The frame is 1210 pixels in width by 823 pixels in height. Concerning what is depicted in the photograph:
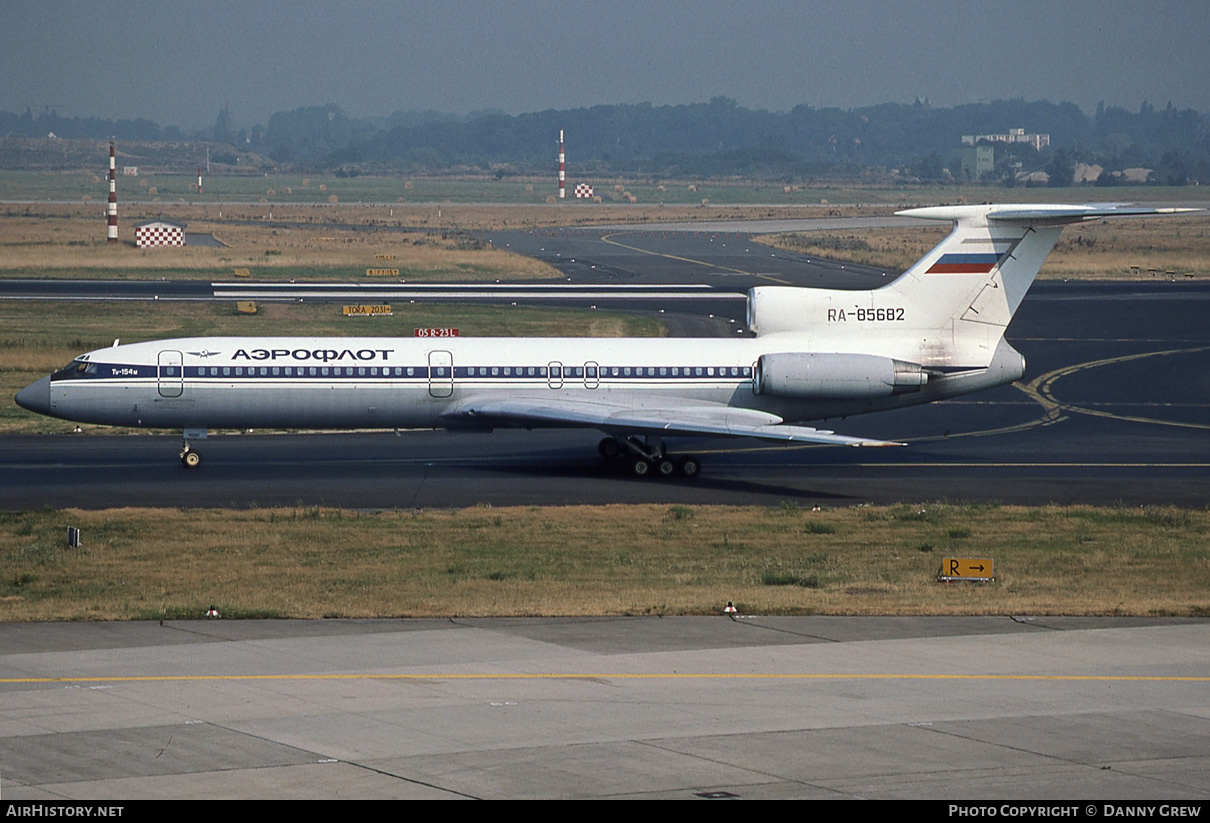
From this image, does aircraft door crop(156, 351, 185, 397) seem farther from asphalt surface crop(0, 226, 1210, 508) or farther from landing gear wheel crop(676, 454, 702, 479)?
landing gear wheel crop(676, 454, 702, 479)

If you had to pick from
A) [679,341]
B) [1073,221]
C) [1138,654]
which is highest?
[1073,221]

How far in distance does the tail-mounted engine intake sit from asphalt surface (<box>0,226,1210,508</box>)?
2.23m

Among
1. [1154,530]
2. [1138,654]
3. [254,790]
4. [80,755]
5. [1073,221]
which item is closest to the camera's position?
[254,790]

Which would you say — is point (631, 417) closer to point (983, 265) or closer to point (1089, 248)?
point (983, 265)

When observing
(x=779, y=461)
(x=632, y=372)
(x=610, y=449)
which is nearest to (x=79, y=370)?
(x=610, y=449)

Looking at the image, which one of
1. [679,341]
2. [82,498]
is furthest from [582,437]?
[82,498]

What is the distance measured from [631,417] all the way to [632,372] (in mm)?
1908

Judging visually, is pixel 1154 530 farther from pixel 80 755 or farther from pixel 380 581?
pixel 80 755

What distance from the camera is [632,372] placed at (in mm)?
37000

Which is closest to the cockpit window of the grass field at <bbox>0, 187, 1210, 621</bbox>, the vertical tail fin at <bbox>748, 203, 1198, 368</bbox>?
the grass field at <bbox>0, 187, 1210, 621</bbox>

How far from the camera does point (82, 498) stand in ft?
107

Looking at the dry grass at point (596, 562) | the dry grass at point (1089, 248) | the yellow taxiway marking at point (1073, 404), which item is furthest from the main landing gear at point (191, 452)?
the dry grass at point (1089, 248)

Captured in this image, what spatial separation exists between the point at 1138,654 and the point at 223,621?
42.5 feet

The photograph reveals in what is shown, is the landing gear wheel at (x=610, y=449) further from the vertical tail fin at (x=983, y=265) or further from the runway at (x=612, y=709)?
the runway at (x=612, y=709)
